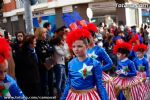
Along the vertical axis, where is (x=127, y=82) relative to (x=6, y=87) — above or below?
below

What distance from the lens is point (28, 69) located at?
745 cm

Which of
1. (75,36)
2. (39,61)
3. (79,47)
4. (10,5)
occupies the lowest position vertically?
(10,5)

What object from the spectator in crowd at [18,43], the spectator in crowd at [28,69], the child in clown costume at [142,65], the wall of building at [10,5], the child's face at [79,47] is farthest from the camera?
the wall of building at [10,5]

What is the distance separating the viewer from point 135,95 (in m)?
7.76

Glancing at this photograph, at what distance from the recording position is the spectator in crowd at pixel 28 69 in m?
7.37

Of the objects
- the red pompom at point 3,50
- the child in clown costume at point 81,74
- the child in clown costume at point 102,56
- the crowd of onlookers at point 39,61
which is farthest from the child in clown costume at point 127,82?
the red pompom at point 3,50

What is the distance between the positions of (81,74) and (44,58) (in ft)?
11.3

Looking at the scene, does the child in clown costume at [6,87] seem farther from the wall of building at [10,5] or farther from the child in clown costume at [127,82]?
the wall of building at [10,5]

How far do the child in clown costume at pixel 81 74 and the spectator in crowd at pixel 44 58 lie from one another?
3.25 metres

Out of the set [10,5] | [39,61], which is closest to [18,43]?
[39,61]

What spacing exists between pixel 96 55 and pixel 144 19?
28.0 metres

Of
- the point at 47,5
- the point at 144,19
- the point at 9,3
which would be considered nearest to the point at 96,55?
the point at 47,5

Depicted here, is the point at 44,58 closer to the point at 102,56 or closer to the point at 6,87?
the point at 102,56

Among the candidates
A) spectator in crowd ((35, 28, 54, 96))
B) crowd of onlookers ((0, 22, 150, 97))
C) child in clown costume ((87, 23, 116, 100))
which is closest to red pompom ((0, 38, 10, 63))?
crowd of onlookers ((0, 22, 150, 97))
